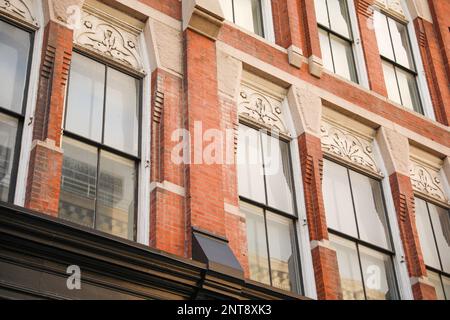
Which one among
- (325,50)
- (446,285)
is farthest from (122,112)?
(446,285)

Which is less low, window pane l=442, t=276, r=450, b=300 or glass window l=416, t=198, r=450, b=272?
glass window l=416, t=198, r=450, b=272

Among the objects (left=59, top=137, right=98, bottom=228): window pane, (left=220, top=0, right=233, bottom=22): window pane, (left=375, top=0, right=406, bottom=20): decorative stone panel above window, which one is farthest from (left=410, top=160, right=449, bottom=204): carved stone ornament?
(left=59, top=137, right=98, bottom=228): window pane

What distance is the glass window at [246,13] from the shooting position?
15328 mm

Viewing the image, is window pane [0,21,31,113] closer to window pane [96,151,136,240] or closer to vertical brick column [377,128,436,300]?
window pane [96,151,136,240]

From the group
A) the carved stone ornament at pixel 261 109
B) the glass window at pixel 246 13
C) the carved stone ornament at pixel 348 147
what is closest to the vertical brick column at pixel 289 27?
the glass window at pixel 246 13

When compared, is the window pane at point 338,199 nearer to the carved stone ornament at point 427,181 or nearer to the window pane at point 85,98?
the carved stone ornament at point 427,181

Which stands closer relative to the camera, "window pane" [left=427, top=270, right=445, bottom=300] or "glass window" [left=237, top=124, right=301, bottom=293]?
"glass window" [left=237, top=124, right=301, bottom=293]

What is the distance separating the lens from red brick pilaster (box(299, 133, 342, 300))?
1277 centimetres

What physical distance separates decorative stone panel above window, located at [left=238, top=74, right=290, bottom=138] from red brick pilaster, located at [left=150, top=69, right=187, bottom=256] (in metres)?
1.61

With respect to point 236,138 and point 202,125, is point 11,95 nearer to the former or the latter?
point 202,125

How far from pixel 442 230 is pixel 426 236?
641mm

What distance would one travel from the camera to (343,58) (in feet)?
55.5
